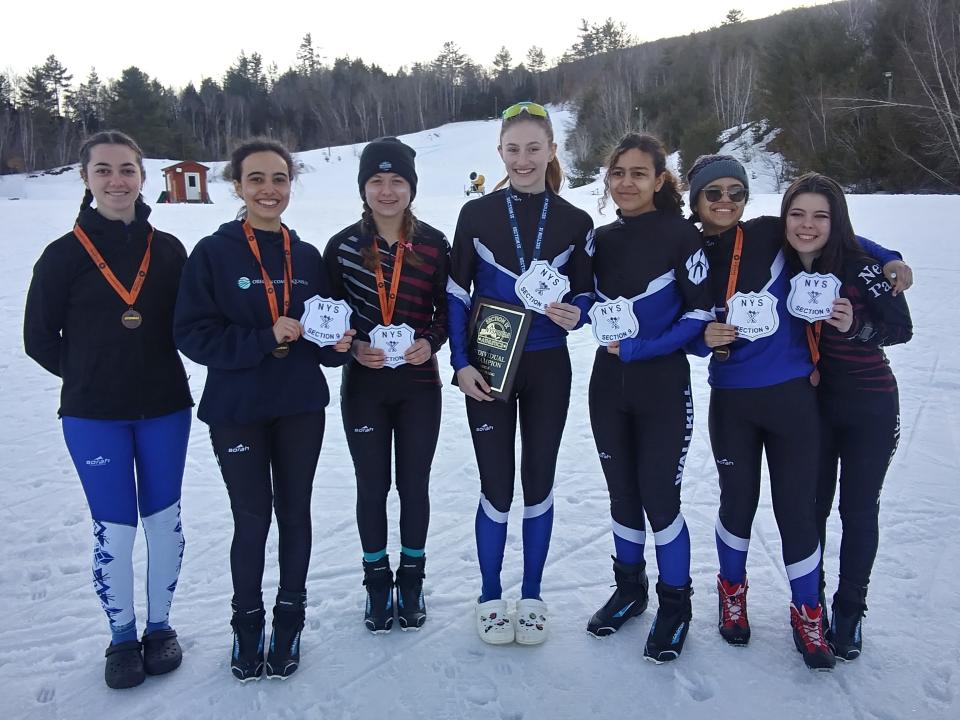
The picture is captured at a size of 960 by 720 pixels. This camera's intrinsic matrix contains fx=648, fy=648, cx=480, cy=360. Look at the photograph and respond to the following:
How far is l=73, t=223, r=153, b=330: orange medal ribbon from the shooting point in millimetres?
2715

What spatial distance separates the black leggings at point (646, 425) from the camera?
9.46 ft

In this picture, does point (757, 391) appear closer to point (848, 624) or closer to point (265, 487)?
point (848, 624)

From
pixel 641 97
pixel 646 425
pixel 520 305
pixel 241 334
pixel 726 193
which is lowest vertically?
pixel 646 425

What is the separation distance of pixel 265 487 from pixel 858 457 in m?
2.62

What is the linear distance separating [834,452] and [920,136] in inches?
901

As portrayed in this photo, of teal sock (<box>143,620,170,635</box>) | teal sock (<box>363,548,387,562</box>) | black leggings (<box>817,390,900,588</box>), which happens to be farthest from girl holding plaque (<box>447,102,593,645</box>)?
teal sock (<box>143,620,170,635</box>)

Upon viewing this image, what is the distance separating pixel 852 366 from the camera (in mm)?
2861

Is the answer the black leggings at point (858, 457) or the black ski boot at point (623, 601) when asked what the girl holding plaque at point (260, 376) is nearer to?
the black ski boot at point (623, 601)

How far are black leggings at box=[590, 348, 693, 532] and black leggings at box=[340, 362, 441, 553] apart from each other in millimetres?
809

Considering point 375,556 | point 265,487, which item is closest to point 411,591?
point 375,556

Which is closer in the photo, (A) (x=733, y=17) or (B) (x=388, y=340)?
(B) (x=388, y=340)

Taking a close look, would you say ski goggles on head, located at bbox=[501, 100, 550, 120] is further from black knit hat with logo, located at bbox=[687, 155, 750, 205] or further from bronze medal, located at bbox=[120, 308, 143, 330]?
bronze medal, located at bbox=[120, 308, 143, 330]

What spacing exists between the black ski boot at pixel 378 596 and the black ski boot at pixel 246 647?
540 millimetres

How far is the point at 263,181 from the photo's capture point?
2826 millimetres
